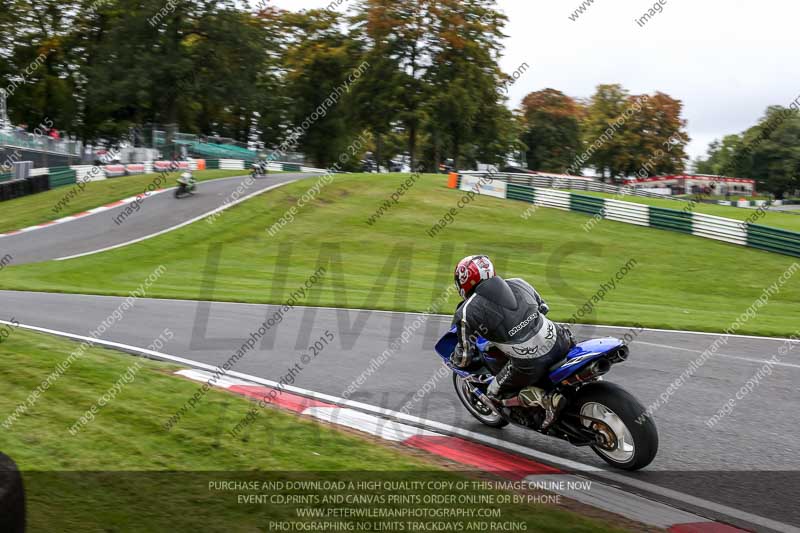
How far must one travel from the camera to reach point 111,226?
27922 mm

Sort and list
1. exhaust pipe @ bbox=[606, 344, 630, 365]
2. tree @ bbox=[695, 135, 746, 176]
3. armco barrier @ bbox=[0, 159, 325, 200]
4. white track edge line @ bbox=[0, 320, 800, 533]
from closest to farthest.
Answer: white track edge line @ bbox=[0, 320, 800, 533]
exhaust pipe @ bbox=[606, 344, 630, 365]
armco barrier @ bbox=[0, 159, 325, 200]
tree @ bbox=[695, 135, 746, 176]

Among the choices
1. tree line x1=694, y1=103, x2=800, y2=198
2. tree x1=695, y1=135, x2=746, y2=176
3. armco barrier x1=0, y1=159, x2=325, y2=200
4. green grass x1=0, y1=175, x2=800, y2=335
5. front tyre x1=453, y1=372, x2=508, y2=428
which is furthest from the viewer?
tree x1=695, y1=135, x2=746, y2=176

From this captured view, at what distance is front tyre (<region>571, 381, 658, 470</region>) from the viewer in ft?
19.0

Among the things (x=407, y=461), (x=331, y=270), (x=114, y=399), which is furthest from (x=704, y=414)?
(x=331, y=270)

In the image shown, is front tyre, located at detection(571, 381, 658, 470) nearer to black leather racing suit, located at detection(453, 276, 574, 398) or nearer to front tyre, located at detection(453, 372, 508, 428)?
black leather racing suit, located at detection(453, 276, 574, 398)

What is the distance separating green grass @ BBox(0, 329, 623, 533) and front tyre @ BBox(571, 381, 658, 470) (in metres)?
1.18

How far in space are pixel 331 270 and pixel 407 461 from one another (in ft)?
52.1

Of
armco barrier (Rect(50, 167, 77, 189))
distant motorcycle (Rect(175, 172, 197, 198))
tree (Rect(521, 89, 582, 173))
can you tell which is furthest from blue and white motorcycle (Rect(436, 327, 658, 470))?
tree (Rect(521, 89, 582, 173))

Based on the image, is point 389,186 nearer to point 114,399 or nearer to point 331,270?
point 331,270

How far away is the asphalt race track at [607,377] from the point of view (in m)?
5.90

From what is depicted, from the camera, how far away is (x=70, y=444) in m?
5.79

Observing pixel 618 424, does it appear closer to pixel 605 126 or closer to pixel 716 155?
pixel 605 126

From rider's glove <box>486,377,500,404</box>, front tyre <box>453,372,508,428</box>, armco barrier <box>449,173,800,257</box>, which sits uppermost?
armco barrier <box>449,173,800,257</box>

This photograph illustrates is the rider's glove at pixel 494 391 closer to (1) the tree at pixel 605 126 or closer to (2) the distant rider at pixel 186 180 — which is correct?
(2) the distant rider at pixel 186 180
